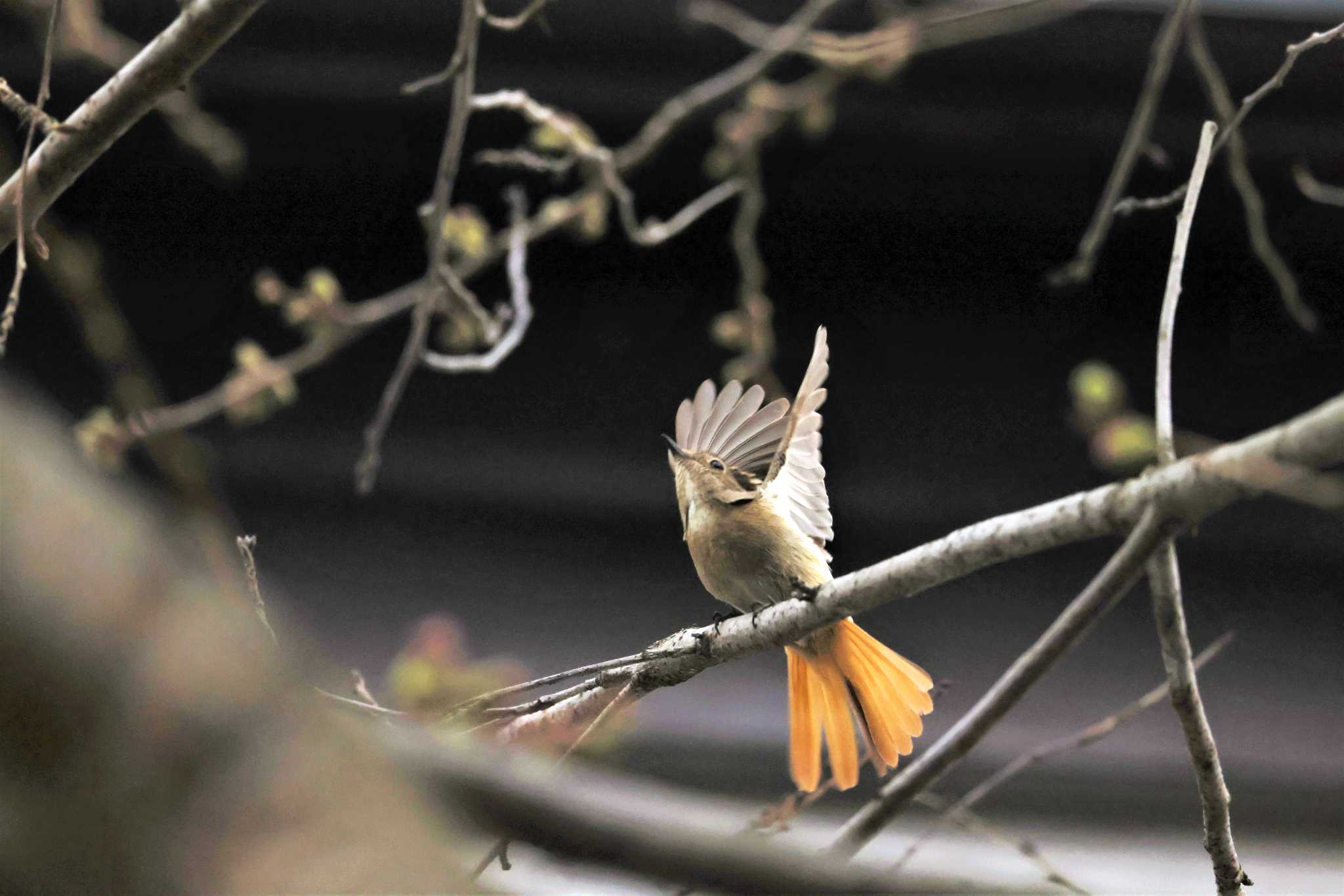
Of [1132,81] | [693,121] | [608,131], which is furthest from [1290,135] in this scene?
[608,131]

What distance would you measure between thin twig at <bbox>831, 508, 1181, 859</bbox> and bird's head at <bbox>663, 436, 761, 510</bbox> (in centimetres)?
108

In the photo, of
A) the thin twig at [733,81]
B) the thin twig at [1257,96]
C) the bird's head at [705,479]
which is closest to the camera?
the thin twig at [1257,96]

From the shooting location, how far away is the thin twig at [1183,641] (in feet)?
2.65

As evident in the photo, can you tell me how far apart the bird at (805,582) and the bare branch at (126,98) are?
2.76ft

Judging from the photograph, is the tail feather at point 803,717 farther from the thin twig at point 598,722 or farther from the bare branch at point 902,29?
the bare branch at point 902,29

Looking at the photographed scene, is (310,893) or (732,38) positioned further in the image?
(732,38)

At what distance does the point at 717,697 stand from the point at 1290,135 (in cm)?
200

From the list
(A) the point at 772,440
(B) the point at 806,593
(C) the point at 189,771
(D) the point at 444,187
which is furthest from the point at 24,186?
(A) the point at 772,440

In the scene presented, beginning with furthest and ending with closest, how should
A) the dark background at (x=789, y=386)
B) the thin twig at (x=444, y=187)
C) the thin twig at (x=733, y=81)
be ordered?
the dark background at (x=789, y=386) < the thin twig at (x=733, y=81) < the thin twig at (x=444, y=187)

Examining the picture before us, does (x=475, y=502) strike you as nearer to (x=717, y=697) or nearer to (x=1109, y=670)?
(x=717, y=697)

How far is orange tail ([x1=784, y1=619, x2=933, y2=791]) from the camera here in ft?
5.66

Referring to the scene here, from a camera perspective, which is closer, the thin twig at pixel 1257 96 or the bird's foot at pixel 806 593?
the bird's foot at pixel 806 593

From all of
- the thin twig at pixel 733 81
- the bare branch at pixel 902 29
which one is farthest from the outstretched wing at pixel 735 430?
the bare branch at pixel 902 29

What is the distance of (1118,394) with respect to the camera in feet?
3.58
